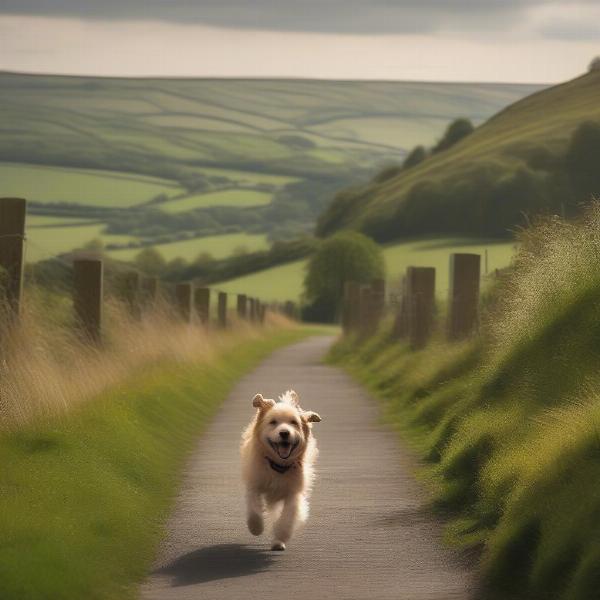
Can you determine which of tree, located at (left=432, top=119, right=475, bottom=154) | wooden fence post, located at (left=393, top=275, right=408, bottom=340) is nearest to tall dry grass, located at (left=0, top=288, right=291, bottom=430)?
wooden fence post, located at (left=393, top=275, right=408, bottom=340)

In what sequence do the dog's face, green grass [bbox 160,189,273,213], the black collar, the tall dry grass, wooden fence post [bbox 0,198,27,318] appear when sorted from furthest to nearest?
green grass [bbox 160,189,273,213] → wooden fence post [bbox 0,198,27,318] → the tall dry grass → the black collar → the dog's face

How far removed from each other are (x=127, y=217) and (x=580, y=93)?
4177 centimetres

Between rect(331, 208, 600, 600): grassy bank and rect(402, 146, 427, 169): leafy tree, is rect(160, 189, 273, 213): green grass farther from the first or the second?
rect(331, 208, 600, 600): grassy bank

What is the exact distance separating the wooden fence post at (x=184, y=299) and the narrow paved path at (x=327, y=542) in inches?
543

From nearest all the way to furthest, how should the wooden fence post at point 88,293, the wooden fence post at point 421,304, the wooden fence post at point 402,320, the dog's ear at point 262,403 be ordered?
the dog's ear at point 262,403
the wooden fence post at point 88,293
the wooden fence post at point 421,304
the wooden fence post at point 402,320

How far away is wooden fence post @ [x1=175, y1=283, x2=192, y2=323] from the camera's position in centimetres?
3156

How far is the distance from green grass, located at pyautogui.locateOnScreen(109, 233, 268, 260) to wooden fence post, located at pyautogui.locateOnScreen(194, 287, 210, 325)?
79.8m

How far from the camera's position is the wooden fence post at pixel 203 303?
36.8 metres

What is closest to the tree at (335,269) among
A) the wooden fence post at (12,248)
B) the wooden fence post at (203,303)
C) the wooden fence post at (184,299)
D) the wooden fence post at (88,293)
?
the wooden fence post at (203,303)

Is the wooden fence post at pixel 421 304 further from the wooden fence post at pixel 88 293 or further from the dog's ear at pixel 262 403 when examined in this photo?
the dog's ear at pixel 262 403

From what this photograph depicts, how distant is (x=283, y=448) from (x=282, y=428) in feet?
0.56

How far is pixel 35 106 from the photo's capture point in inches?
4190

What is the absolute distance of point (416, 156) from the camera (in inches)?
5974

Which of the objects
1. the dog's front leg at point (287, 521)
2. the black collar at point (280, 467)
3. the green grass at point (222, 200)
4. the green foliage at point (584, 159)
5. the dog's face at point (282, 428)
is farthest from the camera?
the green grass at point (222, 200)
